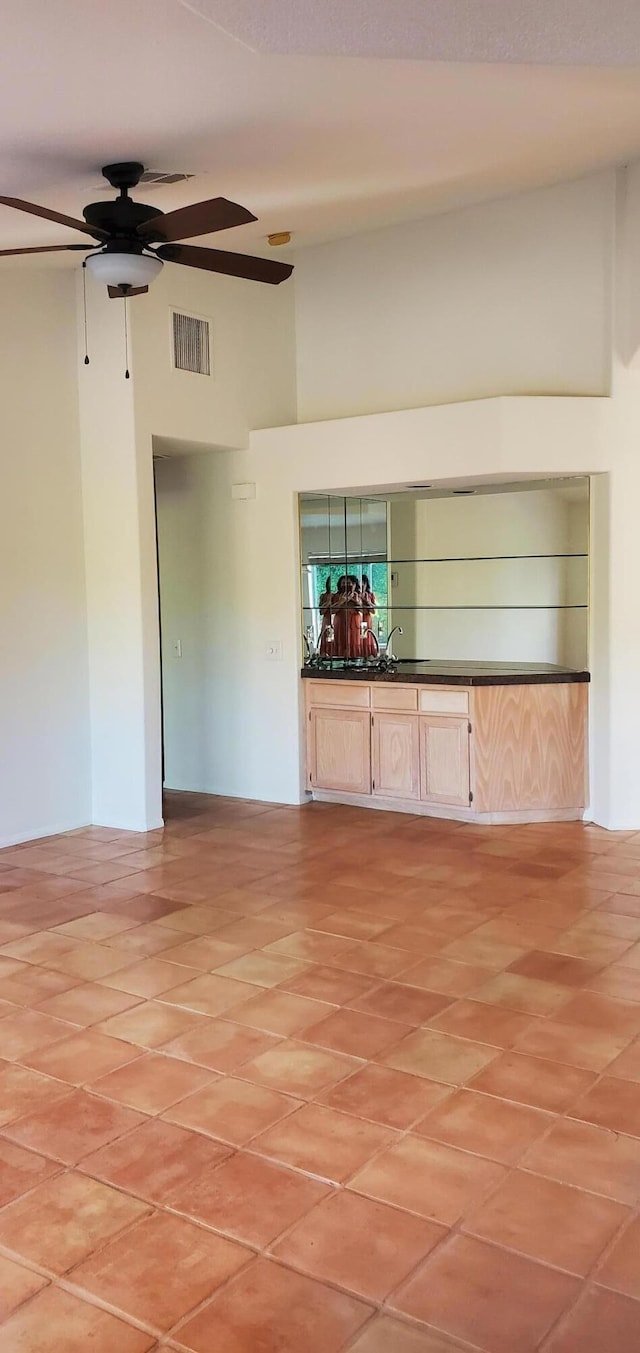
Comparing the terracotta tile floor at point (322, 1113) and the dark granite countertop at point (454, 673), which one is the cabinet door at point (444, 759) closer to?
the dark granite countertop at point (454, 673)

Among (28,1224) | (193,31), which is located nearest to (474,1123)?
(28,1224)

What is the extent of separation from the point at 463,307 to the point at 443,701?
90.9 inches

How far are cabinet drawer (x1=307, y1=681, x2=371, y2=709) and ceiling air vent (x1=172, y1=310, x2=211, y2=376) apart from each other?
6.50 feet

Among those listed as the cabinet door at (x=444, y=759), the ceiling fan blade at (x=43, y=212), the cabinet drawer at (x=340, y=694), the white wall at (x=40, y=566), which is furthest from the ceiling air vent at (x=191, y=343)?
the cabinet door at (x=444, y=759)

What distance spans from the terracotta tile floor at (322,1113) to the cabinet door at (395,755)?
1.27m

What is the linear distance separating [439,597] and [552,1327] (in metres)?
5.06

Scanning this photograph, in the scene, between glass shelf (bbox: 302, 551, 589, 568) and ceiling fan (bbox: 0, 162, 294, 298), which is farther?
glass shelf (bbox: 302, 551, 589, 568)

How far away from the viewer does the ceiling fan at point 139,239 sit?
363 cm

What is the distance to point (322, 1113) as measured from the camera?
2809mm

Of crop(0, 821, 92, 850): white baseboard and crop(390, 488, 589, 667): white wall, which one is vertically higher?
crop(390, 488, 589, 667): white wall

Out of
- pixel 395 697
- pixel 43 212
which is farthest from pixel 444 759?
pixel 43 212

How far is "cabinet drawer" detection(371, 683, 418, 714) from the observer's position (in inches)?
245

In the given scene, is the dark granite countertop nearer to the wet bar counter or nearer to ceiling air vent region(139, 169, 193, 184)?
the wet bar counter

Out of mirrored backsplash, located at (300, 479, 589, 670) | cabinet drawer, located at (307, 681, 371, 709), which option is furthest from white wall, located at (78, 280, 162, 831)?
mirrored backsplash, located at (300, 479, 589, 670)
